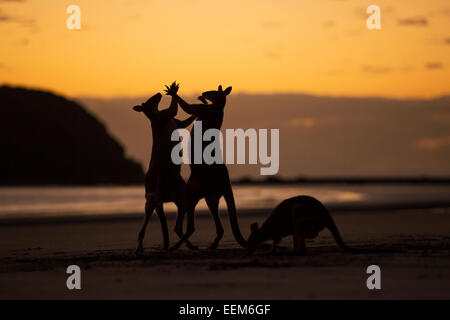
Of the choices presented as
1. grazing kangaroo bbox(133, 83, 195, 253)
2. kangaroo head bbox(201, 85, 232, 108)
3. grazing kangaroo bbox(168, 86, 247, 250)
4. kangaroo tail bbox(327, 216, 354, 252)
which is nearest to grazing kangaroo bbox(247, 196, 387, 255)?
kangaroo tail bbox(327, 216, 354, 252)

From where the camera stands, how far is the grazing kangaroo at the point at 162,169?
52.2 feet

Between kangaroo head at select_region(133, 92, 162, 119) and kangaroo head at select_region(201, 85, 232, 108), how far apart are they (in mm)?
1037

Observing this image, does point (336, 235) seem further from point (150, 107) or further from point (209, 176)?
point (150, 107)

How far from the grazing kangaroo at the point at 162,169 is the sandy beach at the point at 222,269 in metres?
0.90

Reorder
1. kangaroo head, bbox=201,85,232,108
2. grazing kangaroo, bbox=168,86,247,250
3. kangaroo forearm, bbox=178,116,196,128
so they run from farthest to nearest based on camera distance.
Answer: kangaroo forearm, bbox=178,116,196,128 → kangaroo head, bbox=201,85,232,108 → grazing kangaroo, bbox=168,86,247,250

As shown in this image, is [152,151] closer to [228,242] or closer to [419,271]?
[228,242]

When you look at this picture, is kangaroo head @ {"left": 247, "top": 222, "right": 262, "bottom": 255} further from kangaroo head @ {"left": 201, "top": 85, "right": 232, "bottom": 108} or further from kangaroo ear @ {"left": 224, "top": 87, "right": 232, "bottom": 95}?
kangaroo ear @ {"left": 224, "top": 87, "right": 232, "bottom": 95}

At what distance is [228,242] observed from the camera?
718 inches

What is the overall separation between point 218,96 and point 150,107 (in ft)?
4.46

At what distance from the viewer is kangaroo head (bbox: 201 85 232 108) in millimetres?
15688

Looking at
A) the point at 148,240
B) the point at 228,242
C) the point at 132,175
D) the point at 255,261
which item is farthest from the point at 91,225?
the point at 132,175

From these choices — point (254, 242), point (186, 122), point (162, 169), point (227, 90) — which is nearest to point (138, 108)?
point (186, 122)

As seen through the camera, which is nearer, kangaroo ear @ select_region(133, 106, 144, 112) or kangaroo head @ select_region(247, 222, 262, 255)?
kangaroo head @ select_region(247, 222, 262, 255)

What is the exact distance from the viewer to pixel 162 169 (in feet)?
52.1
